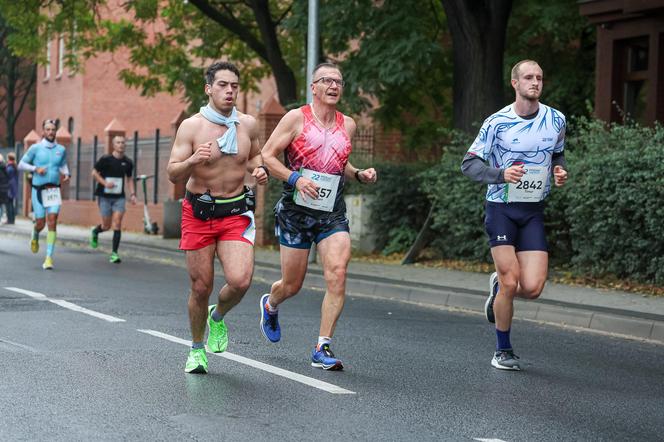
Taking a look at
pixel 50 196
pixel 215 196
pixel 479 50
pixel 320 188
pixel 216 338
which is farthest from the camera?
pixel 479 50

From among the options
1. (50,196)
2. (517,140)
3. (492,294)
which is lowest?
(492,294)

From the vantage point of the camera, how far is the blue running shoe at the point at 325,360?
8227 millimetres

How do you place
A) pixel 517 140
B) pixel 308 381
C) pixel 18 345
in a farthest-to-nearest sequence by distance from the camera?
pixel 18 345, pixel 517 140, pixel 308 381

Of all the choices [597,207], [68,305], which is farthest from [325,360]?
[597,207]

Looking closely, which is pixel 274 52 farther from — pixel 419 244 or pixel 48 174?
pixel 48 174

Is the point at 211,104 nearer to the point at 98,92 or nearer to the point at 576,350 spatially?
the point at 576,350

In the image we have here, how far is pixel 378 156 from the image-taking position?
22.6 meters

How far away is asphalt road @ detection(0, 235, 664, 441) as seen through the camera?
20.7ft

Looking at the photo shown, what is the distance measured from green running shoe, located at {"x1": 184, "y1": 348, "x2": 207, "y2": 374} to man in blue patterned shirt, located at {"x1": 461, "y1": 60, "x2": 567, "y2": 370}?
208cm

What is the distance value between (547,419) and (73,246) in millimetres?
18878

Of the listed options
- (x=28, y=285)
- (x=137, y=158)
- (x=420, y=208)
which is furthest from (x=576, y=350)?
(x=137, y=158)

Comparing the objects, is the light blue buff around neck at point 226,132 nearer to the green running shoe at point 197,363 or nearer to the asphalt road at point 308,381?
the green running shoe at point 197,363

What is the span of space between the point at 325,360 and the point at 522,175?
69.9 inches

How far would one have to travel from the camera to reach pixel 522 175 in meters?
8.35
